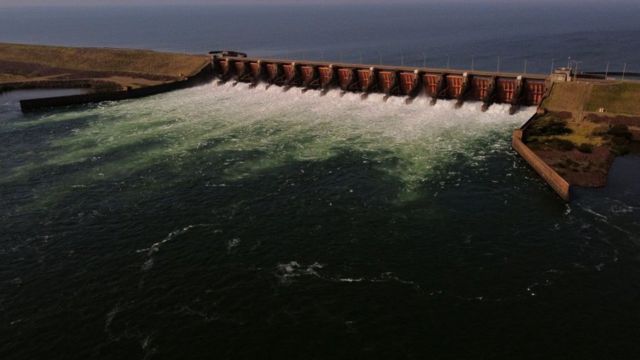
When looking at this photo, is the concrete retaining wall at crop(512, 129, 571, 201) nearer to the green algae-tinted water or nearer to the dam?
the green algae-tinted water

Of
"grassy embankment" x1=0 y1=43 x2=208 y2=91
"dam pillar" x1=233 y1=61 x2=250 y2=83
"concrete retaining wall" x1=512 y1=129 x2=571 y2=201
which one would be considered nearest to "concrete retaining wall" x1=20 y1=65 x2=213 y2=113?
"grassy embankment" x1=0 y1=43 x2=208 y2=91

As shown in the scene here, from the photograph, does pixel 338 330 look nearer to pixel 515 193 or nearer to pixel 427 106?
pixel 515 193

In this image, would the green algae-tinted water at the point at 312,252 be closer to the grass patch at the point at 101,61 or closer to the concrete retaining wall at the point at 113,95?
the concrete retaining wall at the point at 113,95

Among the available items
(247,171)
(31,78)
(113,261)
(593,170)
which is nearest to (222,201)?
(247,171)

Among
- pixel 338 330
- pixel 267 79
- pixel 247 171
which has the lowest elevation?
pixel 338 330

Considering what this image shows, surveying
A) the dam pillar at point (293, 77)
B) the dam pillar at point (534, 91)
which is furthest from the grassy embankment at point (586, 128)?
the dam pillar at point (293, 77)

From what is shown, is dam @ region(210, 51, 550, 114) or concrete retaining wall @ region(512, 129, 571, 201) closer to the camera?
concrete retaining wall @ region(512, 129, 571, 201)
